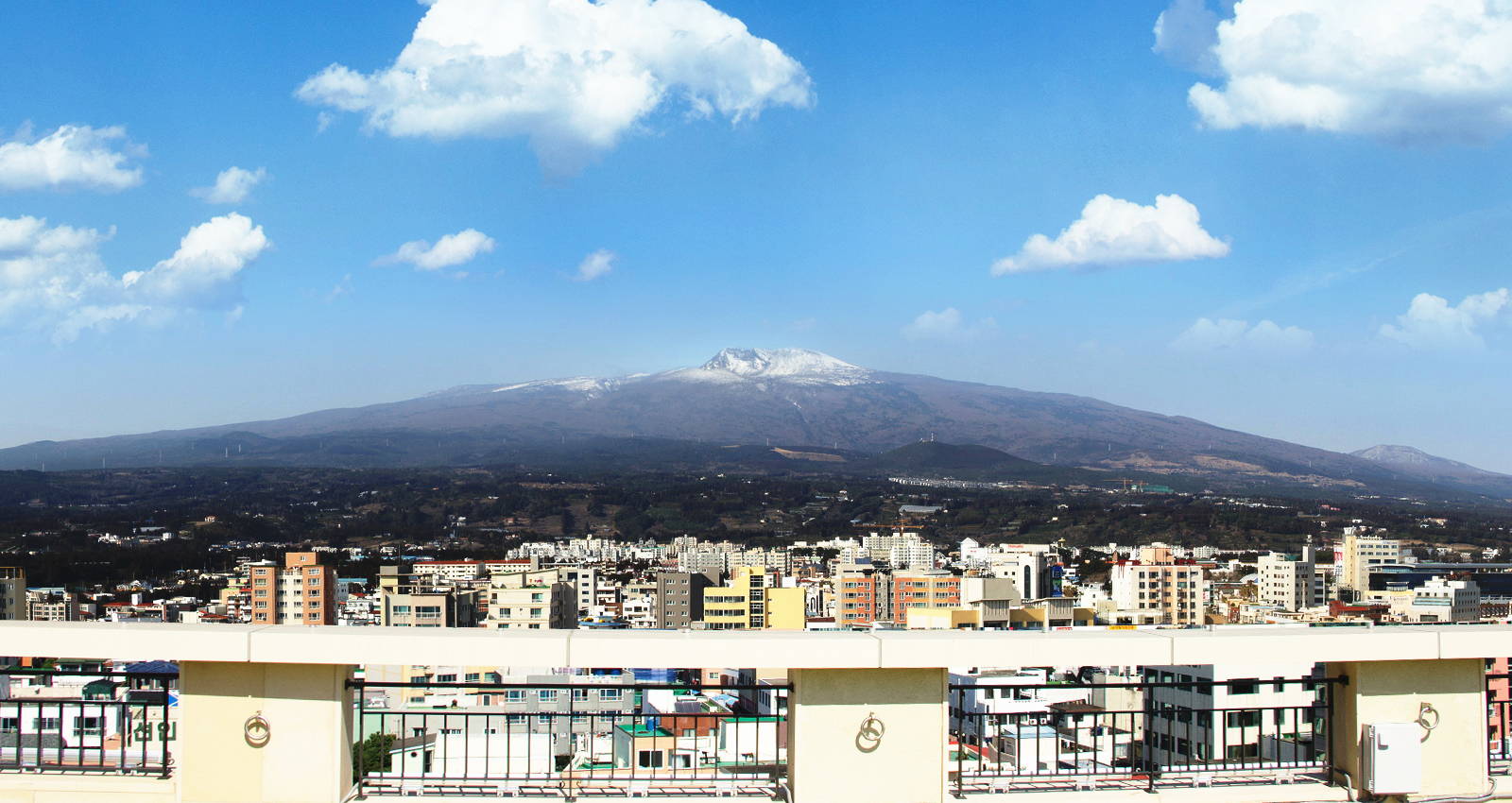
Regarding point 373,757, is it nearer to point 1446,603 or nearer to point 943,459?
point 1446,603

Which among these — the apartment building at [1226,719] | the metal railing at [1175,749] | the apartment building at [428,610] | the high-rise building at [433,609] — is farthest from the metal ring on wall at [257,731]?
the apartment building at [428,610]

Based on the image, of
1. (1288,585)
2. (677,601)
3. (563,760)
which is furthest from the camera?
(1288,585)

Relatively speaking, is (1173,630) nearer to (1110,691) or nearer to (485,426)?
(1110,691)

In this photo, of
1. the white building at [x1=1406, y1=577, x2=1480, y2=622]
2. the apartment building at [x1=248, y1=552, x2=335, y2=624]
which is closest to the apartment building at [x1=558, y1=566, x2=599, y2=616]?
the apartment building at [x1=248, y1=552, x2=335, y2=624]

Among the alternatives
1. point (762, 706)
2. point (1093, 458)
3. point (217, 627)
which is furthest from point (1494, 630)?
point (1093, 458)

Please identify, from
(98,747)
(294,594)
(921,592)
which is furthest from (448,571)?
(98,747)

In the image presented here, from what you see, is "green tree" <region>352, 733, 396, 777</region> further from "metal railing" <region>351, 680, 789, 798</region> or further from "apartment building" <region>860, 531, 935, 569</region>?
"apartment building" <region>860, 531, 935, 569</region>
